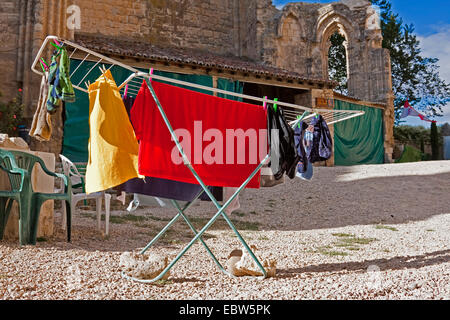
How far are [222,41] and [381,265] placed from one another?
47.8ft

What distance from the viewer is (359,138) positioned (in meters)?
16.8

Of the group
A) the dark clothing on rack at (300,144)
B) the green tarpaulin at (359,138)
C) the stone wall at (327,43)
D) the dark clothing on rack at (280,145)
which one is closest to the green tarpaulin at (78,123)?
the dark clothing on rack at (300,144)

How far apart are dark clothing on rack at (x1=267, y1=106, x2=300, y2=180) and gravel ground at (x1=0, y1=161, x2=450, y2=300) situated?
2.70 ft

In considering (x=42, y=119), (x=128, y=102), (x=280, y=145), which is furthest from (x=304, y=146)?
(x=42, y=119)

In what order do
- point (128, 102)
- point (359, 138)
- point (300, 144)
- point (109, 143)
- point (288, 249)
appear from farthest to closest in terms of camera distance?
point (359, 138), point (288, 249), point (300, 144), point (128, 102), point (109, 143)

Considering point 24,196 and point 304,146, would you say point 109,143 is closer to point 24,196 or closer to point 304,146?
point 24,196

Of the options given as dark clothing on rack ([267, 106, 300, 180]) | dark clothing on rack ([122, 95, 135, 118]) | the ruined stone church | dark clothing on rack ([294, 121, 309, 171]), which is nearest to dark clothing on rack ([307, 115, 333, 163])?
dark clothing on rack ([294, 121, 309, 171])

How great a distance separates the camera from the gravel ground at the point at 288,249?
272 centimetres

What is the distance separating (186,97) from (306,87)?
12.1 m

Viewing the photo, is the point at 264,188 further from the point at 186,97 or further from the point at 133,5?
the point at 133,5

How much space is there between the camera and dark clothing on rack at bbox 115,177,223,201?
11.6 feet

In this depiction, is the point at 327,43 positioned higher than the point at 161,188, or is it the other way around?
the point at 327,43

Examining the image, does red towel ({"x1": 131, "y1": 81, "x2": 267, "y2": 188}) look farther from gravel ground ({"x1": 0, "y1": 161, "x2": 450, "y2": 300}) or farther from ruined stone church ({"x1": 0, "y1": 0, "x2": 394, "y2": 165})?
ruined stone church ({"x1": 0, "y1": 0, "x2": 394, "y2": 165})

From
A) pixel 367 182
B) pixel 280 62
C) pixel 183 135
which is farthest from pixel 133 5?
pixel 183 135
